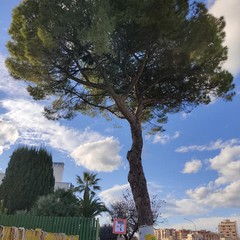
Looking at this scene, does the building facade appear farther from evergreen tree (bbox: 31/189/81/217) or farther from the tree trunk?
the tree trunk

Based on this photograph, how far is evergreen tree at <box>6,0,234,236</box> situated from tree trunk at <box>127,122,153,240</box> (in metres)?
0.03

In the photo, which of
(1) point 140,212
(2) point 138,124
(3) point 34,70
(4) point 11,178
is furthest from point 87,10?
(4) point 11,178

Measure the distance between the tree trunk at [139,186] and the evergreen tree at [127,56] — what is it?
0.03m

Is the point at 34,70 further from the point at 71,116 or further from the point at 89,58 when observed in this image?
the point at 71,116

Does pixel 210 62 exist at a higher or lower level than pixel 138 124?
higher

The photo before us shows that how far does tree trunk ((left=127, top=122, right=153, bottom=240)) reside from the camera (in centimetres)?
1075

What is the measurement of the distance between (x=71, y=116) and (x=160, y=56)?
511cm

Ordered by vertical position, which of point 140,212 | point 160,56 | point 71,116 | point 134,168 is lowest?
point 140,212

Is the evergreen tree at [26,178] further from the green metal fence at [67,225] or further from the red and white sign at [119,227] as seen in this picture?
the green metal fence at [67,225]

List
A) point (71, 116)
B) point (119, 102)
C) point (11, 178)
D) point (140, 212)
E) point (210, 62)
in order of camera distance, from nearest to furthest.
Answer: point (140, 212), point (119, 102), point (210, 62), point (71, 116), point (11, 178)

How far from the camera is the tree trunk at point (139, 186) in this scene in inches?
423

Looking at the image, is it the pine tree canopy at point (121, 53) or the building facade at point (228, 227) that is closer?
the pine tree canopy at point (121, 53)

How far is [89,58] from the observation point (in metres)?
12.8

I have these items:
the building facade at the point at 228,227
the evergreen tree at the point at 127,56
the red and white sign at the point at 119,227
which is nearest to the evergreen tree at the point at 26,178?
the red and white sign at the point at 119,227
